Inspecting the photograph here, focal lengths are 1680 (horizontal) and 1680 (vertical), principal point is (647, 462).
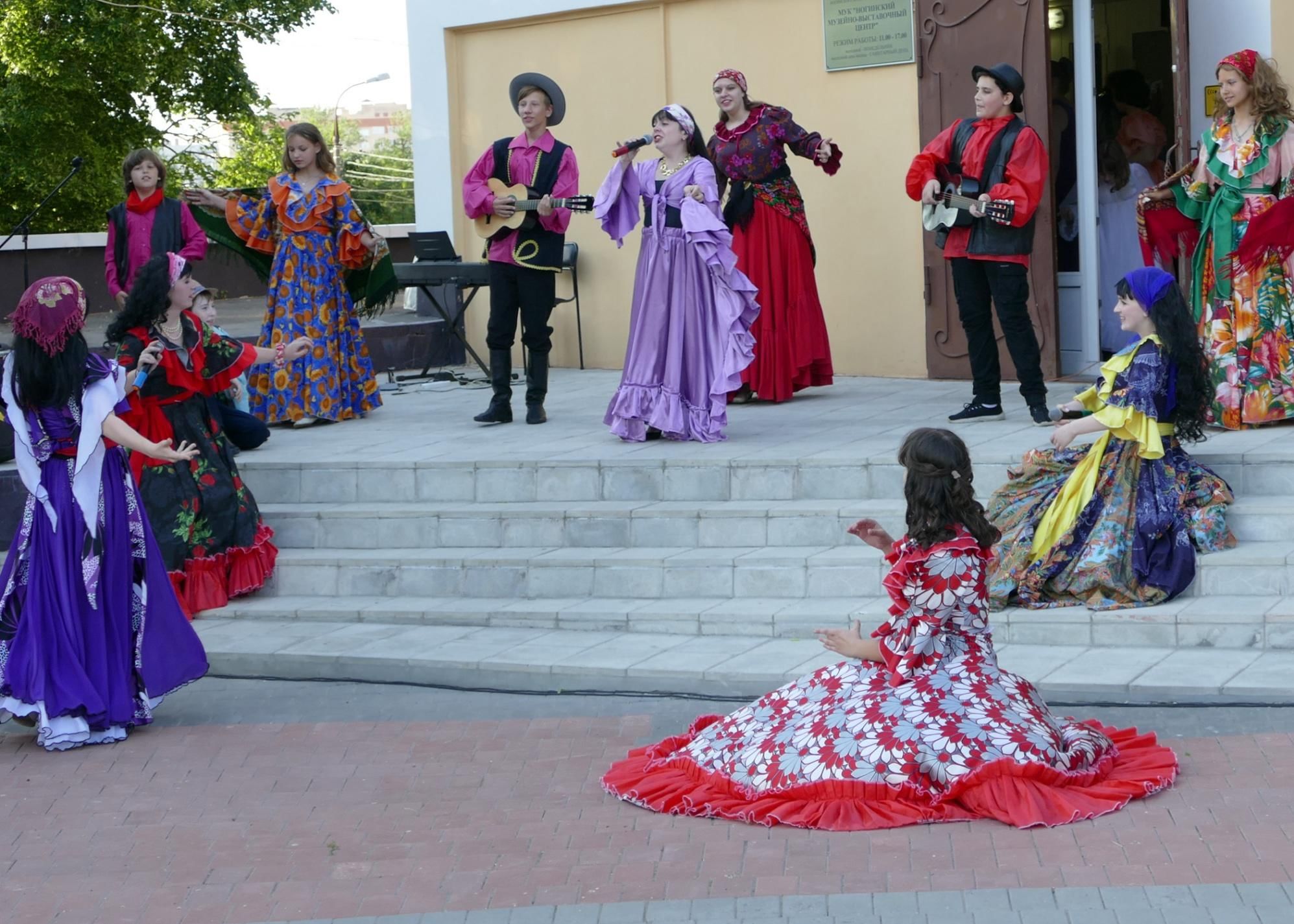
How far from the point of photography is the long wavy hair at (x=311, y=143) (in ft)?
31.8

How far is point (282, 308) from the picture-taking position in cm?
994

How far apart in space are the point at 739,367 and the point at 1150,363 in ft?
8.70

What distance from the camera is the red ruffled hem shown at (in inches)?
303

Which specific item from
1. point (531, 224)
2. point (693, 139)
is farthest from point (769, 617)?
point (531, 224)

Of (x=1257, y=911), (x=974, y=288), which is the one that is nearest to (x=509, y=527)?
(x=974, y=288)

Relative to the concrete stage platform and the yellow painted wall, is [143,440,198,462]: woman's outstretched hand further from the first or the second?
the yellow painted wall

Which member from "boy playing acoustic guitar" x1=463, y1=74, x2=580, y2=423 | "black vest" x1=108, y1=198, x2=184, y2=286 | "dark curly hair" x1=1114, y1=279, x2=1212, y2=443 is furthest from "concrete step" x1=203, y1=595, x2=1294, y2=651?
"black vest" x1=108, y1=198, x2=184, y2=286

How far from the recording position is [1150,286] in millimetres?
6227

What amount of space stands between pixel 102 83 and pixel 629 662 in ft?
→ 69.6

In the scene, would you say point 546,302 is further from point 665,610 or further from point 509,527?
point 665,610

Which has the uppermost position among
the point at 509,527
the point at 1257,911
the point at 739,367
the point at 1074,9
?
the point at 1074,9

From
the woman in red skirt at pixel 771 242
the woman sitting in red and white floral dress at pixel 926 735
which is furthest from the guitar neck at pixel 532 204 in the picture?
the woman sitting in red and white floral dress at pixel 926 735

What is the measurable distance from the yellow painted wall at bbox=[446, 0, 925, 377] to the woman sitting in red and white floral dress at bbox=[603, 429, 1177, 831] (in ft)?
20.1

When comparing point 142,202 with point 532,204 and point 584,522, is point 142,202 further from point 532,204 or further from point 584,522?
point 584,522
